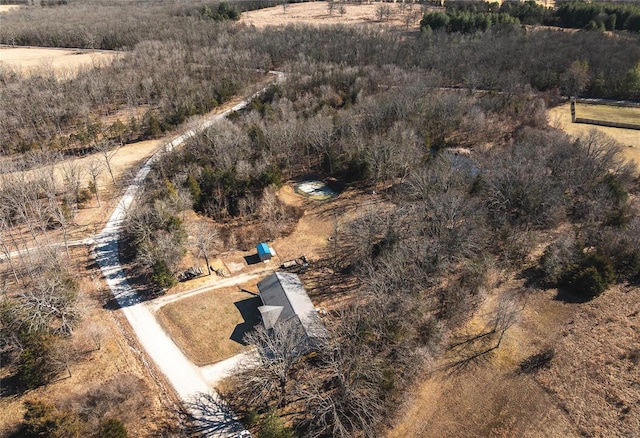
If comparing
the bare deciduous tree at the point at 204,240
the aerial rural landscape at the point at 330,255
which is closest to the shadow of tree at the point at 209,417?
the aerial rural landscape at the point at 330,255

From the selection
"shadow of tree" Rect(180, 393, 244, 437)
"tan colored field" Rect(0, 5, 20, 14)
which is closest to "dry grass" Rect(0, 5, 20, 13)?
"tan colored field" Rect(0, 5, 20, 14)

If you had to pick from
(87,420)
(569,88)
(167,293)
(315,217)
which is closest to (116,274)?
(167,293)

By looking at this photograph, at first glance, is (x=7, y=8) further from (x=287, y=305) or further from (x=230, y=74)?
(x=287, y=305)

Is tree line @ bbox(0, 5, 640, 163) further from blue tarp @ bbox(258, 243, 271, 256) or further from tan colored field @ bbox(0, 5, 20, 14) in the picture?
tan colored field @ bbox(0, 5, 20, 14)

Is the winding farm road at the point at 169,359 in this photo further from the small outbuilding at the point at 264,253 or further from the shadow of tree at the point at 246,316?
the small outbuilding at the point at 264,253

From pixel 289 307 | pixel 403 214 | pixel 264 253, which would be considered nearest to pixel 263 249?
pixel 264 253
